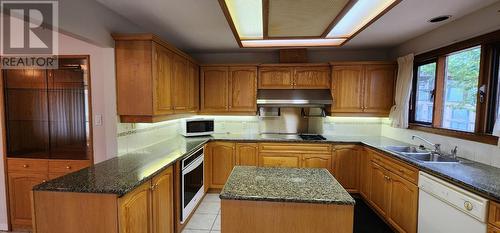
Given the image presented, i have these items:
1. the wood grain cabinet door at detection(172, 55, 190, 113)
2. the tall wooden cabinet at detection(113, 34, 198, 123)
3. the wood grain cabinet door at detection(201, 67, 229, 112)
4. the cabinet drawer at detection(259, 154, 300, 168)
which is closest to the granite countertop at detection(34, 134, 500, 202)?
the tall wooden cabinet at detection(113, 34, 198, 123)

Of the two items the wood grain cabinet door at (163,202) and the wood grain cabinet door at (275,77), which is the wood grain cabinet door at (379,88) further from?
the wood grain cabinet door at (163,202)

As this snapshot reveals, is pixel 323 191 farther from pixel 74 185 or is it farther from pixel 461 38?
pixel 461 38

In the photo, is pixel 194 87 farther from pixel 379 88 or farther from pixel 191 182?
pixel 379 88

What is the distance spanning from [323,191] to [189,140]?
7.68 ft

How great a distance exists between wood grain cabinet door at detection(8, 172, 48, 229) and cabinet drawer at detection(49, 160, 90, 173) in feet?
0.46

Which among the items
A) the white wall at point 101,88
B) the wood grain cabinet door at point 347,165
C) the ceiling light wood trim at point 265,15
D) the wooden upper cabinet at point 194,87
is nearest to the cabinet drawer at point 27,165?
the white wall at point 101,88

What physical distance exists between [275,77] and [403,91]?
1.86 meters

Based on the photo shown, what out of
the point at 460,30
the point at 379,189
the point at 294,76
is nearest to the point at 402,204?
the point at 379,189

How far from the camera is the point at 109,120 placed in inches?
94.3

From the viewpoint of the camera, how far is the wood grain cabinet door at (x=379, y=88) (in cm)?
366

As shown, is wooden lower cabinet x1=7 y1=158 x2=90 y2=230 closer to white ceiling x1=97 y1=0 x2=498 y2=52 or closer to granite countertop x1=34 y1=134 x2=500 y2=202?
granite countertop x1=34 y1=134 x2=500 y2=202

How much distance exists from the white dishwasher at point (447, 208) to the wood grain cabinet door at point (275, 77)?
7.47 ft

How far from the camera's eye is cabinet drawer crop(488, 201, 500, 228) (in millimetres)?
1463

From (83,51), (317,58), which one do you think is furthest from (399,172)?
(83,51)
